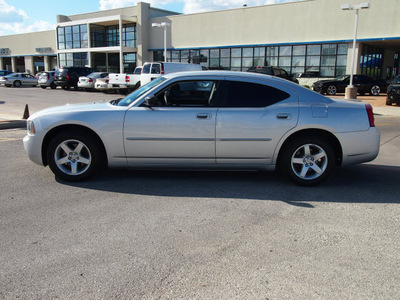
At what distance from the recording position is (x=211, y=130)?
5.24 m

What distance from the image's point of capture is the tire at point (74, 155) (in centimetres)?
536

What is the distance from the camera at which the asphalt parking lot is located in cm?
287

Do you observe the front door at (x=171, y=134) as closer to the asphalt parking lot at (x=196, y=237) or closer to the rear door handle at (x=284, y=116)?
the asphalt parking lot at (x=196, y=237)

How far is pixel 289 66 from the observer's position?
103ft

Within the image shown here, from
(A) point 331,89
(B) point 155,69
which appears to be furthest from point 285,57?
(B) point 155,69

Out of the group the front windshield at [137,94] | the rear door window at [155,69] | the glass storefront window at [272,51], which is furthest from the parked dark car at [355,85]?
the front windshield at [137,94]

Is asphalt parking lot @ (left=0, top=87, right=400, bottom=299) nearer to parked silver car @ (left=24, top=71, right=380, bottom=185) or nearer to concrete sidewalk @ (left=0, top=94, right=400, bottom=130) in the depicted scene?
parked silver car @ (left=24, top=71, right=380, bottom=185)

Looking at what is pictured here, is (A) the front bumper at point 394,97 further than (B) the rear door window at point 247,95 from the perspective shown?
Yes

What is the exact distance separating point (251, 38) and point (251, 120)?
29068mm

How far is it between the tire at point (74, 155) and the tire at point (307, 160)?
2751 millimetres

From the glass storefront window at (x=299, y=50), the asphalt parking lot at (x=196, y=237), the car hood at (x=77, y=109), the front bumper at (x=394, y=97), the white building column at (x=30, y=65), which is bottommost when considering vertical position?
the asphalt parking lot at (x=196, y=237)

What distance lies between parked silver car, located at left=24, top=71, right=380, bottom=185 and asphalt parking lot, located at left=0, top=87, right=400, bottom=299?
365 mm

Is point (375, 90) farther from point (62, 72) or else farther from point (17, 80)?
point (17, 80)

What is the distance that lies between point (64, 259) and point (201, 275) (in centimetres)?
122
